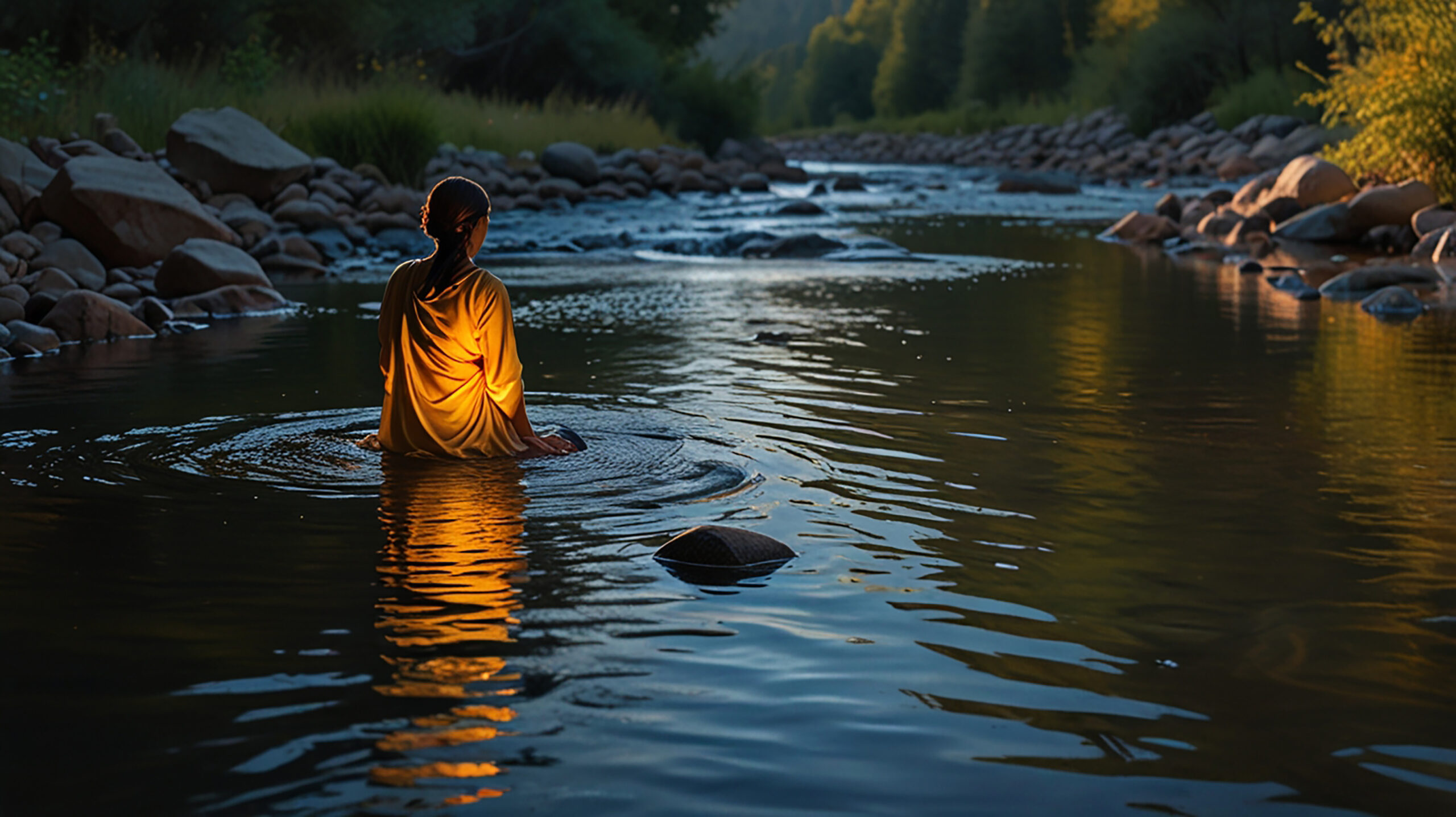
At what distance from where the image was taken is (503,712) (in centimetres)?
312

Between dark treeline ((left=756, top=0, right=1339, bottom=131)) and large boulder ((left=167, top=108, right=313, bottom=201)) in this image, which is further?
dark treeline ((left=756, top=0, right=1339, bottom=131))

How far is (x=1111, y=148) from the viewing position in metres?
44.3

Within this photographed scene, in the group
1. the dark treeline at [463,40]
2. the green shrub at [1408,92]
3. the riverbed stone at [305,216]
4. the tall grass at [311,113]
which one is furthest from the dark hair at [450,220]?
the dark treeline at [463,40]

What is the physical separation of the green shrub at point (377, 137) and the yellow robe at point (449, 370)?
1678cm

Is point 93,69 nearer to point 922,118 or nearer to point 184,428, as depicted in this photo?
point 184,428

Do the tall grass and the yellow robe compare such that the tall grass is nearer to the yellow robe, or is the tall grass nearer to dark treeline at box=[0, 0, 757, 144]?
dark treeline at box=[0, 0, 757, 144]

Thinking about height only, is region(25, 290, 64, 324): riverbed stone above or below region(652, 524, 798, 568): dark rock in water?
above

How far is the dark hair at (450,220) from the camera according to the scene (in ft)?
18.0

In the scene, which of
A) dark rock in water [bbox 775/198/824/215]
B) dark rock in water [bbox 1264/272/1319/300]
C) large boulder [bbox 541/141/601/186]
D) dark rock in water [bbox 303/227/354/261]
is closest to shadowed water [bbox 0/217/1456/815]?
dark rock in water [bbox 1264/272/1319/300]

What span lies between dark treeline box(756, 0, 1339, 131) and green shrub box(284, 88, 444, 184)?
68.3ft

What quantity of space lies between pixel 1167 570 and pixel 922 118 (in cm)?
6839

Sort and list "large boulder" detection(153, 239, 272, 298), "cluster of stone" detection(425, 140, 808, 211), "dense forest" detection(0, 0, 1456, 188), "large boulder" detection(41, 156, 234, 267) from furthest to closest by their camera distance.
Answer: "cluster of stone" detection(425, 140, 808, 211) < "dense forest" detection(0, 0, 1456, 188) < "large boulder" detection(41, 156, 234, 267) < "large boulder" detection(153, 239, 272, 298)

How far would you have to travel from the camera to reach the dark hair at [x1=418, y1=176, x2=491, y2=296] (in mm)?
5480

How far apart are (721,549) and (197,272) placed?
29.0ft
